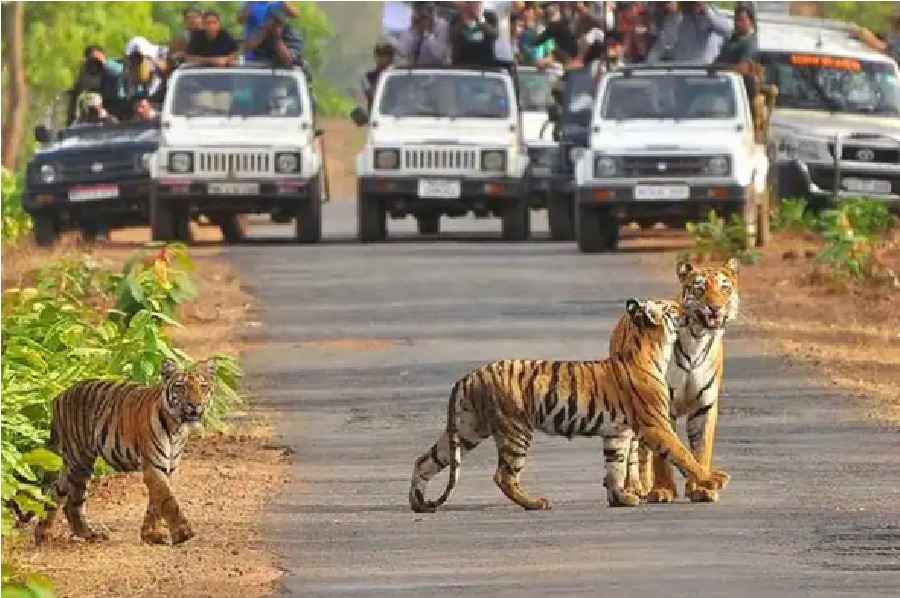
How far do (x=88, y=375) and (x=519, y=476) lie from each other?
2.29 metres

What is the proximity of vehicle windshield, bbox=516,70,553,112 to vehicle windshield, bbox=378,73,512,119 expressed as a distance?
9.38 ft

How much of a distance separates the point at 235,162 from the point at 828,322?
10.4 meters

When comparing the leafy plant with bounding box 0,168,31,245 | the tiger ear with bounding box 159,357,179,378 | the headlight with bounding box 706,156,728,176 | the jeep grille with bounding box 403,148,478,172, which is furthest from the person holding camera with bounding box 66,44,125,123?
the tiger ear with bounding box 159,357,179,378

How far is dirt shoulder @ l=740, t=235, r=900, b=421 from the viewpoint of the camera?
18.3 metres

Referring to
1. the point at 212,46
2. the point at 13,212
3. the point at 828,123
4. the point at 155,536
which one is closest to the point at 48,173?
the point at 212,46

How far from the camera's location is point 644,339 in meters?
12.7

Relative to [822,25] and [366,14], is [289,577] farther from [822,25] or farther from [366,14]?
[366,14]

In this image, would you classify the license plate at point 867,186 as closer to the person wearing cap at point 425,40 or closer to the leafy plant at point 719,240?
the leafy plant at point 719,240

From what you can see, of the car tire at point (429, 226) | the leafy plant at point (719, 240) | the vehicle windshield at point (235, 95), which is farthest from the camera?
the car tire at point (429, 226)

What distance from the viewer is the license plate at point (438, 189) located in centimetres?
3162

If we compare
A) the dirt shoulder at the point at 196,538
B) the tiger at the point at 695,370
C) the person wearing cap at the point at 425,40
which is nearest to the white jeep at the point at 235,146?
the person wearing cap at the point at 425,40

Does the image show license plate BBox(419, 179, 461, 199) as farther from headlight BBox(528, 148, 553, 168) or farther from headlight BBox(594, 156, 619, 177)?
headlight BBox(594, 156, 619, 177)

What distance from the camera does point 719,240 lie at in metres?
28.2

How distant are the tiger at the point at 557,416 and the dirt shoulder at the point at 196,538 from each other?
880 mm
